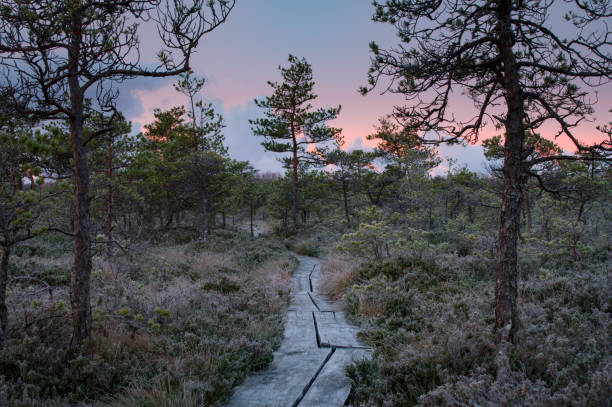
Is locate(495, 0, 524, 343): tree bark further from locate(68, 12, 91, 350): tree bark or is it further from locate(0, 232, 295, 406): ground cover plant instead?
locate(68, 12, 91, 350): tree bark

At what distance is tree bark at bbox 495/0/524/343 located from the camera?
363 centimetres

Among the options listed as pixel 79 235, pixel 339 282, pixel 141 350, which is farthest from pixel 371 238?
pixel 79 235

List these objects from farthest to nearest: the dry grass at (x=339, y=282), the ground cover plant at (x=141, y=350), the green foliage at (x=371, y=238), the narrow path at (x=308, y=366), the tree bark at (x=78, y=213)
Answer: the green foliage at (x=371, y=238) → the dry grass at (x=339, y=282) → the tree bark at (x=78, y=213) → the narrow path at (x=308, y=366) → the ground cover plant at (x=141, y=350)

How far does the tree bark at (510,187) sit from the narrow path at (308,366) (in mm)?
1833

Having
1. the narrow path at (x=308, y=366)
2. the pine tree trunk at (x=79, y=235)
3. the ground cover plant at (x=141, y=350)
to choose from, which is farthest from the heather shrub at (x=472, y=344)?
the pine tree trunk at (x=79, y=235)

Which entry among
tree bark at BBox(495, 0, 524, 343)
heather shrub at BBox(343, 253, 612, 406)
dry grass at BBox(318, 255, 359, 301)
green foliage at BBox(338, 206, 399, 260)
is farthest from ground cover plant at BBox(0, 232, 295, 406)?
green foliage at BBox(338, 206, 399, 260)

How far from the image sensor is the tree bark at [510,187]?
3631 mm

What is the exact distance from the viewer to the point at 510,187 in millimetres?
3652

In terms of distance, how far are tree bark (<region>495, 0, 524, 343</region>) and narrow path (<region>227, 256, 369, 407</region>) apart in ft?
6.01

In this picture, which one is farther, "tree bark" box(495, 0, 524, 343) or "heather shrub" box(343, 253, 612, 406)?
"tree bark" box(495, 0, 524, 343)

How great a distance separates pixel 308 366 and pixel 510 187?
3359mm

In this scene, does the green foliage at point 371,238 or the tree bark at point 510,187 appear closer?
the tree bark at point 510,187

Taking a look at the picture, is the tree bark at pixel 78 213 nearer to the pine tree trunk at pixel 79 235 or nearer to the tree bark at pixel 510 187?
the pine tree trunk at pixel 79 235

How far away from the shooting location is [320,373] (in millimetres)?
4156
